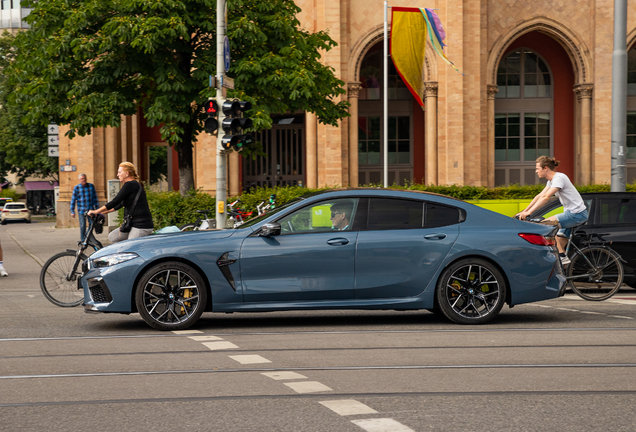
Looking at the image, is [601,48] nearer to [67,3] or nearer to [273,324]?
[67,3]

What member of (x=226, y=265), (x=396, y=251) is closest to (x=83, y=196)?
(x=226, y=265)

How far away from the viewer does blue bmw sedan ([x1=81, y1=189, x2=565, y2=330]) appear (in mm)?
7773

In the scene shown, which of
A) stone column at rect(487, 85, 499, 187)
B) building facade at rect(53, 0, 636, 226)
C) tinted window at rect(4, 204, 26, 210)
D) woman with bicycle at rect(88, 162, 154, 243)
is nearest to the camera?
woman with bicycle at rect(88, 162, 154, 243)

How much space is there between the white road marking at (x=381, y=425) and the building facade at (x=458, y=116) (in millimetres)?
27148

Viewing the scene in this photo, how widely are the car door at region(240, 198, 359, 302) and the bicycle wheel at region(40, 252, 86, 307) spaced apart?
3.10 m

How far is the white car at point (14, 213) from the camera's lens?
50469 mm

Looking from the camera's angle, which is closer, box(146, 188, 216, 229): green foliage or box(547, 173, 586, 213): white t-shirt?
box(547, 173, 586, 213): white t-shirt

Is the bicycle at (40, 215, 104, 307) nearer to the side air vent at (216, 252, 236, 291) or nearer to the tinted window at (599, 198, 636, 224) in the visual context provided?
the side air vent at (216, 252, 236, 291)

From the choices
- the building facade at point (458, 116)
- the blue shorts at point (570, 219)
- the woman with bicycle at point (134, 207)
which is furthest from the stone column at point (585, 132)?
the woman with bicycle at point (134, 207)

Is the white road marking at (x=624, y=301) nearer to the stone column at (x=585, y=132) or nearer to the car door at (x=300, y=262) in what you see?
the car door at (x=300, y=262)

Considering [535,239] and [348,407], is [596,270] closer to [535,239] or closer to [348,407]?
[535,239]

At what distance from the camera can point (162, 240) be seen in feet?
25.6

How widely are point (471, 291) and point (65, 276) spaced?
5.08 meters

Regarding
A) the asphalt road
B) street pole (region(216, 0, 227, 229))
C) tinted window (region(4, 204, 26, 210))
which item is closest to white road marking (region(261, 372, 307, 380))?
the asphalt road
